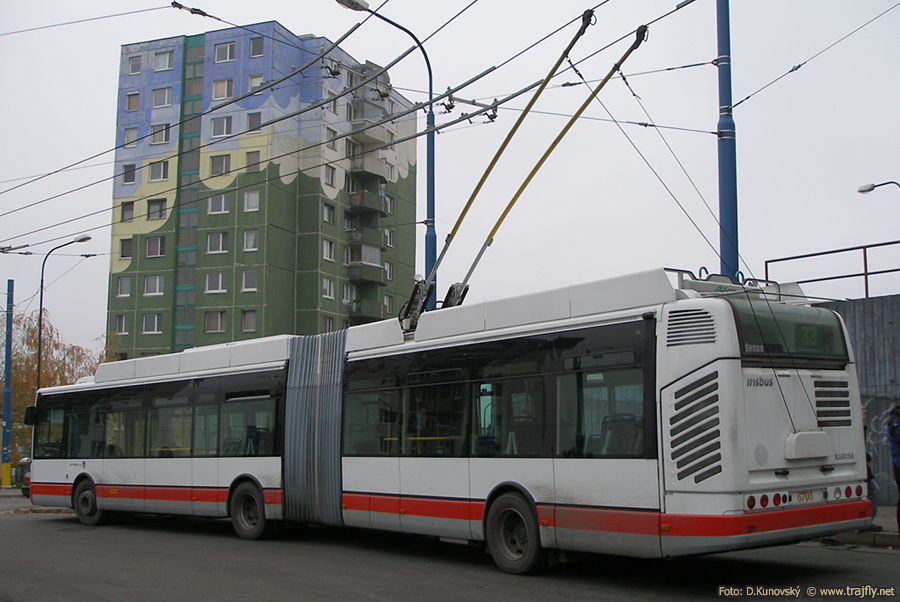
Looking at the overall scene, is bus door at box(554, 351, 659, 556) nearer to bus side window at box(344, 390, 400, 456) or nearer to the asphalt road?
the asphalt road

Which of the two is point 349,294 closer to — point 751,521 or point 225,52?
point 225,52

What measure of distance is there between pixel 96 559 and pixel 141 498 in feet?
13.6

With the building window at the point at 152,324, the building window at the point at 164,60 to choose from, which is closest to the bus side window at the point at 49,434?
the building window at the point at 152,324

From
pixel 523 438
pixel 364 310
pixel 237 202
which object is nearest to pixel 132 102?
pixel 237 202

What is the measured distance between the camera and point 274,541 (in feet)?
44.4

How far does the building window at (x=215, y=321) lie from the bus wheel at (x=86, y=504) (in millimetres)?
33685

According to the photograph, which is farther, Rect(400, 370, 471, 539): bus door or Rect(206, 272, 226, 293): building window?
Rect(206, 272, 226, 293): building window

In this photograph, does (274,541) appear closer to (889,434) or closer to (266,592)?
(266,592)

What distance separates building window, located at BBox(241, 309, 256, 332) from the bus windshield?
44.0 m

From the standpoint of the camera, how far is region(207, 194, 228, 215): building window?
5100cm

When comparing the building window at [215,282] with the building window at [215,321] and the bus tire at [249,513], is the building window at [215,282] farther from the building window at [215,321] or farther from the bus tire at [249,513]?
the bus tire at [249,513]

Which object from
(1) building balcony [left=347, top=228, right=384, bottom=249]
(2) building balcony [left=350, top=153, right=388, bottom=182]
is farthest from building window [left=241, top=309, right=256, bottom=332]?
(2) building balcony [left=350, top=153, right=388, bottom=182]

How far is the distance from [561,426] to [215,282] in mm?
44664

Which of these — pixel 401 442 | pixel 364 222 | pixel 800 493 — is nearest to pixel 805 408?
pixel 800 493
